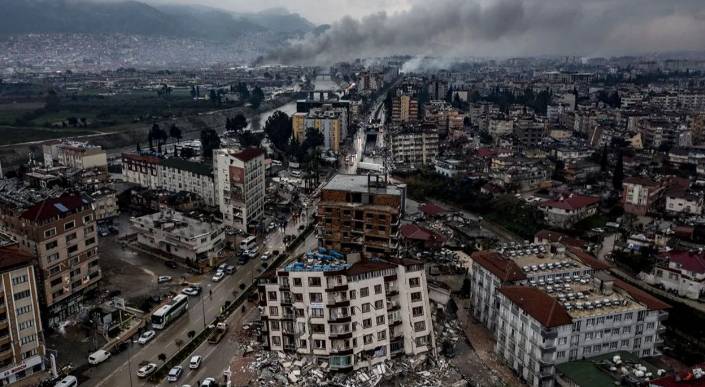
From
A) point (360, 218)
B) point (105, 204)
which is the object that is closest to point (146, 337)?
point (360, 218)

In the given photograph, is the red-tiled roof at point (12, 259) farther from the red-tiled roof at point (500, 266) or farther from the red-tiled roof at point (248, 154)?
the red-tiled roof at point (500, 266)

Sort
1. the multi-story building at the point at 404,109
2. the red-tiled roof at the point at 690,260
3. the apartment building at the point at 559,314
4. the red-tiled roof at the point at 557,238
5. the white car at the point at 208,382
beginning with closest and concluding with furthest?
the apartment building at the point at 559,314 < the white car at the point at 208,382 < the red-tiled roof at the point at 690,260 < the red-tiled roof at the point at 557,238 < the multi-story building at the point at 404,109

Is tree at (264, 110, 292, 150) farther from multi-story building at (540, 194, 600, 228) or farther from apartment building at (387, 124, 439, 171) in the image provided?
multi-story building at (540, 194, 600, 228)

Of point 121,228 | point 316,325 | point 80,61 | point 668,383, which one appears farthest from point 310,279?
point 80,61

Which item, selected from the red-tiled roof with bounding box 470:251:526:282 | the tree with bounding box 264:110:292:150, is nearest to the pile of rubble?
the red-tiled roof with bounding box 470:251:526:282

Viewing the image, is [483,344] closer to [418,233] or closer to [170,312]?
[418,233]

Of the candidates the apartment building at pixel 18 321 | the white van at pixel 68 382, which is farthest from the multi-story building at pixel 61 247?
the white van at pixel 68 382
